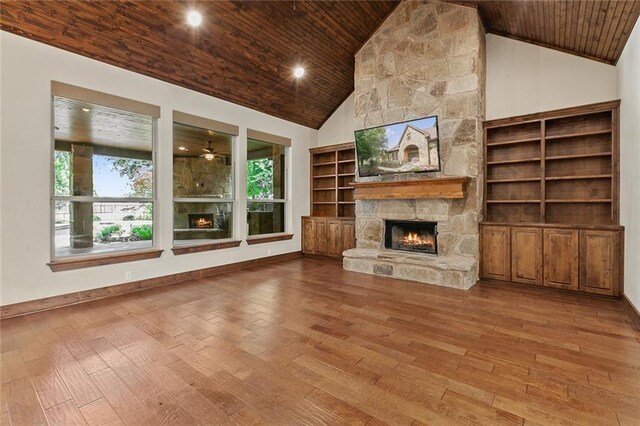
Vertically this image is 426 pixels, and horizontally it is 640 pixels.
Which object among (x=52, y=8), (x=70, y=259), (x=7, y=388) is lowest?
(x=7, y=388)

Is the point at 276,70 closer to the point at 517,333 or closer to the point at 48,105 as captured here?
the point at 48,105

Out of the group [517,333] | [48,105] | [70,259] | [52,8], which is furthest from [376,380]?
[52,8]

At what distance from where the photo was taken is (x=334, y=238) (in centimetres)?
664

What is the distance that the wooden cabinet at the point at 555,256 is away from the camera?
3756 millimetres

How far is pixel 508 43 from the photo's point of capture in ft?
15.6

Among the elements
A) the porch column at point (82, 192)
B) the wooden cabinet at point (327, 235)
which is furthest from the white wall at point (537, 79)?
the porch column at point (82, 192)

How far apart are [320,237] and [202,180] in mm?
2872

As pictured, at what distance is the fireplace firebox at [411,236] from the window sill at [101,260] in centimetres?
386

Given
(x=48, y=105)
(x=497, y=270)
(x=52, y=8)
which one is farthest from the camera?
(x=497, y=270)

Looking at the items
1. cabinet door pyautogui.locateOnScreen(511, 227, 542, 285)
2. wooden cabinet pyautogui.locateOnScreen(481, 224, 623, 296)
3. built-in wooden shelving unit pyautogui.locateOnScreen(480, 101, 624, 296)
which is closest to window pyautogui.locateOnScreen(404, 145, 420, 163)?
built-in wooden shelving unit pyautogui.locateOnScreen(480, 101, 624, 296)

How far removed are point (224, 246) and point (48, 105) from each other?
307 cm

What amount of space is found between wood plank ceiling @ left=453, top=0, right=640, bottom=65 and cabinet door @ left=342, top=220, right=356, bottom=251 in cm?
418

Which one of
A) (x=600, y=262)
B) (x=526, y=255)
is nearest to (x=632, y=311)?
(x=600, y=262)

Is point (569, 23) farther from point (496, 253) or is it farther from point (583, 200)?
point (496, 253)
